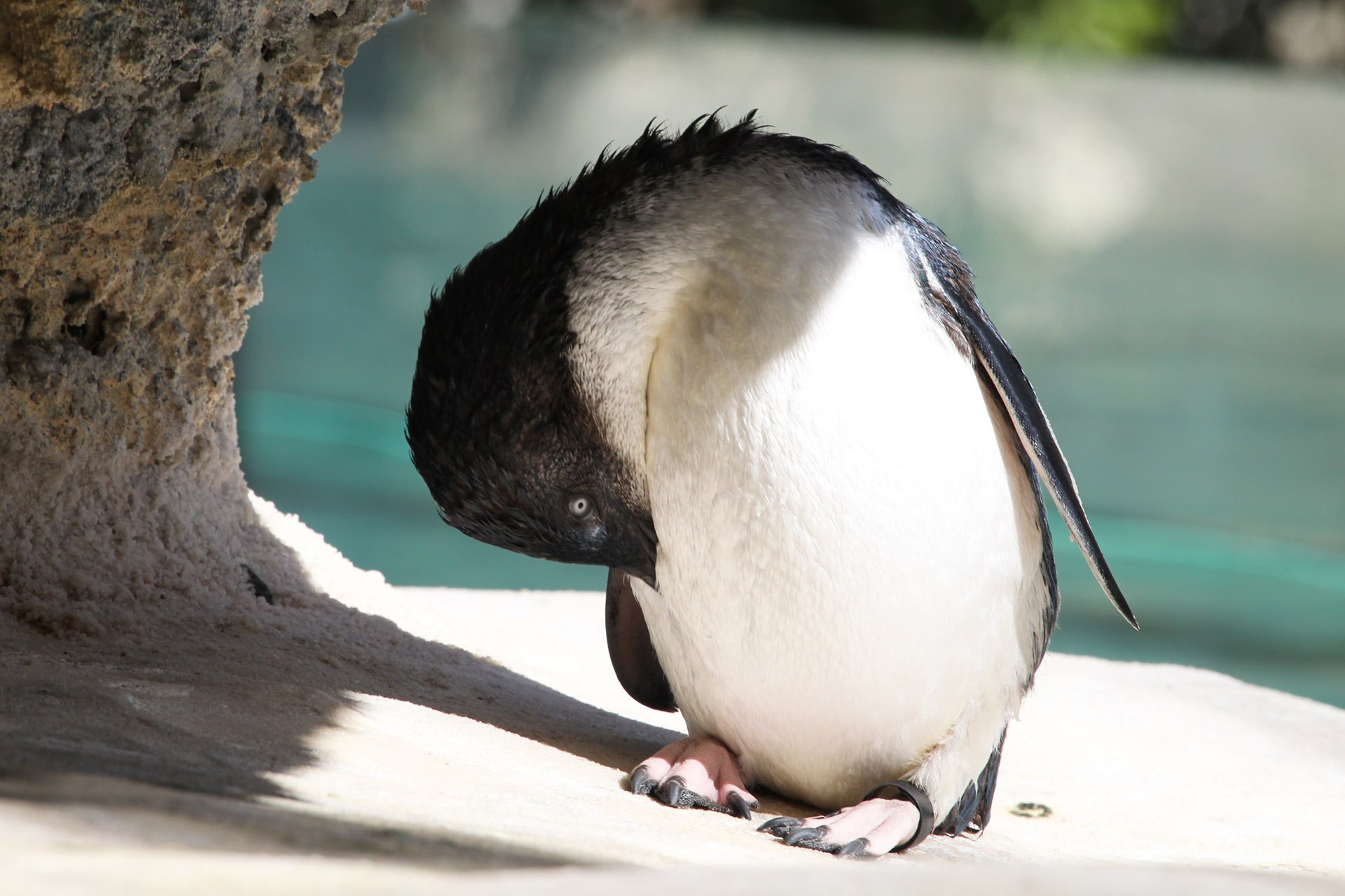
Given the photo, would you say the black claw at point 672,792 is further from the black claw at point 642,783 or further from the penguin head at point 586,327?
the penguin head at point 586,327

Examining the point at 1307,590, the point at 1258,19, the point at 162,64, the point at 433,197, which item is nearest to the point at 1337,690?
the point at 1307,590

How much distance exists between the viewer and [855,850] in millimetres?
1429

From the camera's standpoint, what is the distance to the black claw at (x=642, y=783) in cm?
155

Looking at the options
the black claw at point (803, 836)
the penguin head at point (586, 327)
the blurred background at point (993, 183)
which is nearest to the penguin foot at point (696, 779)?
the black claw at point (803, 836)

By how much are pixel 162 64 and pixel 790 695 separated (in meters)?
1.05

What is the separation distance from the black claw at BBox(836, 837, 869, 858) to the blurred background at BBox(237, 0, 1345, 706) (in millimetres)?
5565

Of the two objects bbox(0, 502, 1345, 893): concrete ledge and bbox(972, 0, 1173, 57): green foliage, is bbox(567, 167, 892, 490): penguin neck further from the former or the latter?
bbox(972, 0, 1173, 57): green foliage

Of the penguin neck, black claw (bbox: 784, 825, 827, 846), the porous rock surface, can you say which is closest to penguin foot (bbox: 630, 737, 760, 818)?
black claw (bbox: 784, 825, 827, 846)

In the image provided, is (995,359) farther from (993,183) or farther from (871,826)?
(993,183)

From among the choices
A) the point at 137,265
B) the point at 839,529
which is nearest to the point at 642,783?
the point at 839,529

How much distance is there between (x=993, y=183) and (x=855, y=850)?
341 inches

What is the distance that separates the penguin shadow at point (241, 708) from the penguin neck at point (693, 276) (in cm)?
48

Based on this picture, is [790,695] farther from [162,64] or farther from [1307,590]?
[1307,590]

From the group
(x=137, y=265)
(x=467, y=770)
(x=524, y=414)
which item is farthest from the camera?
(x=137, y=265)
